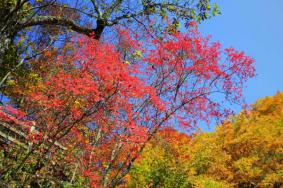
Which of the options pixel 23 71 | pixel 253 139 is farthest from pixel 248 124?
pixel 23 71

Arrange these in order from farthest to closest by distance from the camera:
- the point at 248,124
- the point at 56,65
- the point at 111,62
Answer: the point at 248,124 → the point at 56,65 → the point at 111,62

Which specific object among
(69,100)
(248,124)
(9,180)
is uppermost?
(248,124)

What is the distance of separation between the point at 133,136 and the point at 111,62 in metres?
3.31

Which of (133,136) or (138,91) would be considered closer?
(138,91)

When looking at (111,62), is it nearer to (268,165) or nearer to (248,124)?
(268,165)

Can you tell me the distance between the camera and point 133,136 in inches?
566

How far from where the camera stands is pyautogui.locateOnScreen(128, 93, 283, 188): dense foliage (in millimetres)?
24484

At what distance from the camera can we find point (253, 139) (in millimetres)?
Answer: 29328

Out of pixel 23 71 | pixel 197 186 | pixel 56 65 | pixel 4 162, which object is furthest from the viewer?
pixel 197 186

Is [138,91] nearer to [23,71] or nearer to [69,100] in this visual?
[69,100]

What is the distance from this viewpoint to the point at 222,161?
28.5 metres

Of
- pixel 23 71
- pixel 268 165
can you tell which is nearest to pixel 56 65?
pixel 23 71

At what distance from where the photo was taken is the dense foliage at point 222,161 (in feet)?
80.3

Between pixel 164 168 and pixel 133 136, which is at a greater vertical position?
pixel 164 168
